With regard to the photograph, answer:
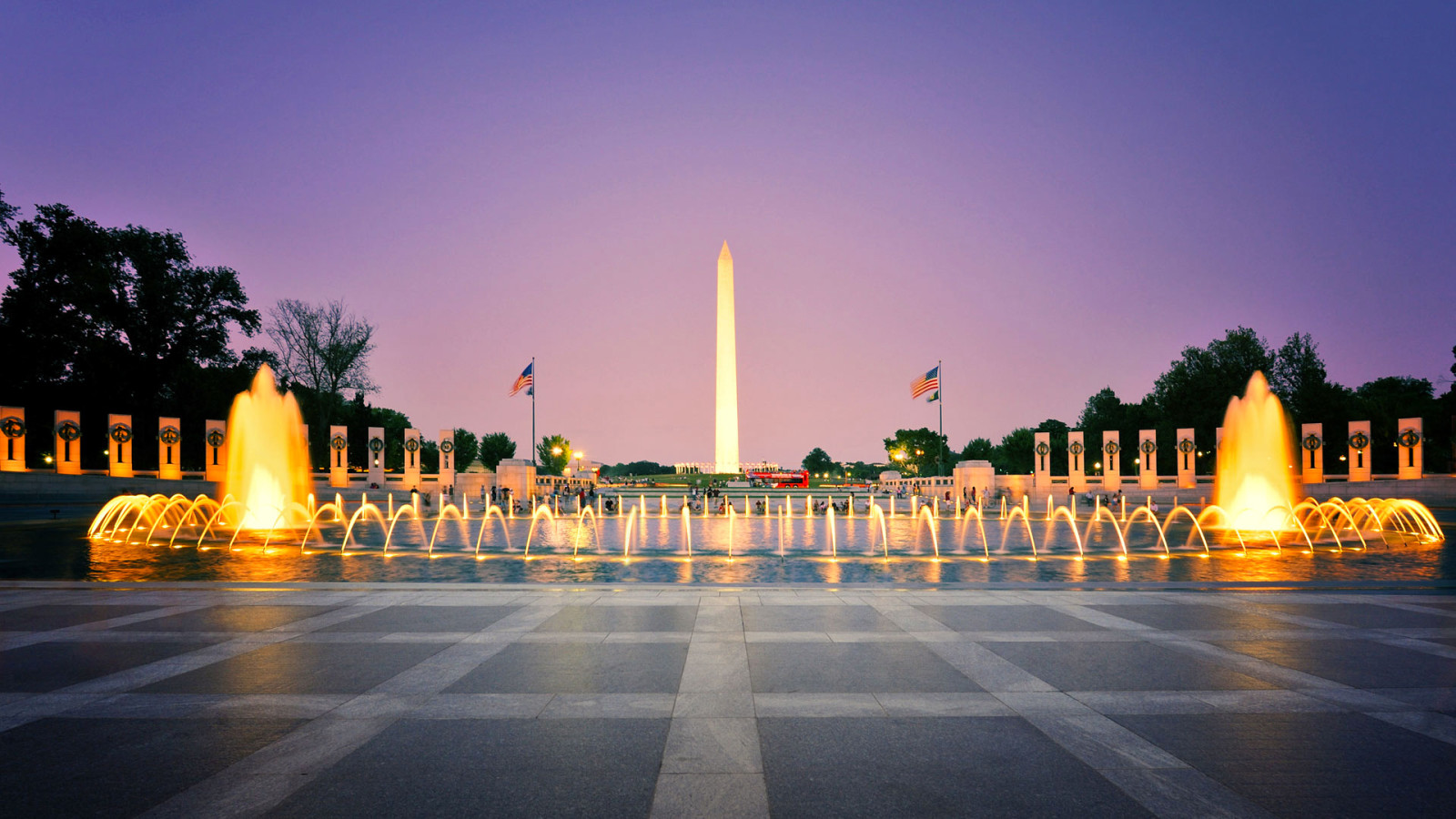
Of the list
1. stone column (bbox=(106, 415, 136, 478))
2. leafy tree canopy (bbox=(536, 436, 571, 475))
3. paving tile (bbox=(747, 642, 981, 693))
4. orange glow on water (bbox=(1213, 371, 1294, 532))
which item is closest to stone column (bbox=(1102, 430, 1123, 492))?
orange glow on water (bbox=(1213, 371, 1294, 532))

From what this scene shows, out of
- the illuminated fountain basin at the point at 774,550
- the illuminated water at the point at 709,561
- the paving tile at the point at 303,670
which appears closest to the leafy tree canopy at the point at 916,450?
the illuminated fountain basin at the point at 774,550

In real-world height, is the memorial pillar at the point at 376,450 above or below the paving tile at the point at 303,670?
above

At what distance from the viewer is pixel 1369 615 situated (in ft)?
36.2

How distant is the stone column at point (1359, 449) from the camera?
45.9m

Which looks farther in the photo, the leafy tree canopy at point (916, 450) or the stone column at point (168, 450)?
the leafy tree canopy at point (916, 450)

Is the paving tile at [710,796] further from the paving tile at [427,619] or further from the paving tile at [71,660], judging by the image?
the paving tile at [71,660]

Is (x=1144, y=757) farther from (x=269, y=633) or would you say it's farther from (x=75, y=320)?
(x=75, y=320)

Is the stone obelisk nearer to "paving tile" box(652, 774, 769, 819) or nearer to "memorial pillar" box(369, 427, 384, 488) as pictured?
"memorial pillar" box(369, 427, 384, 488)

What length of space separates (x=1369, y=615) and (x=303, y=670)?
14874 mm

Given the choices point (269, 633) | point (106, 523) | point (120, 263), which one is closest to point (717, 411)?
point (120, 263)

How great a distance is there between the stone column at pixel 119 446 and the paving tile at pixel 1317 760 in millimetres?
52794

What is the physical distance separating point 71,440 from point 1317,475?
75.8 metres

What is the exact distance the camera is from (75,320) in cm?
4788

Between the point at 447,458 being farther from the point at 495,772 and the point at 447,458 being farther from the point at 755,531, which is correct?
the point at 495,772
